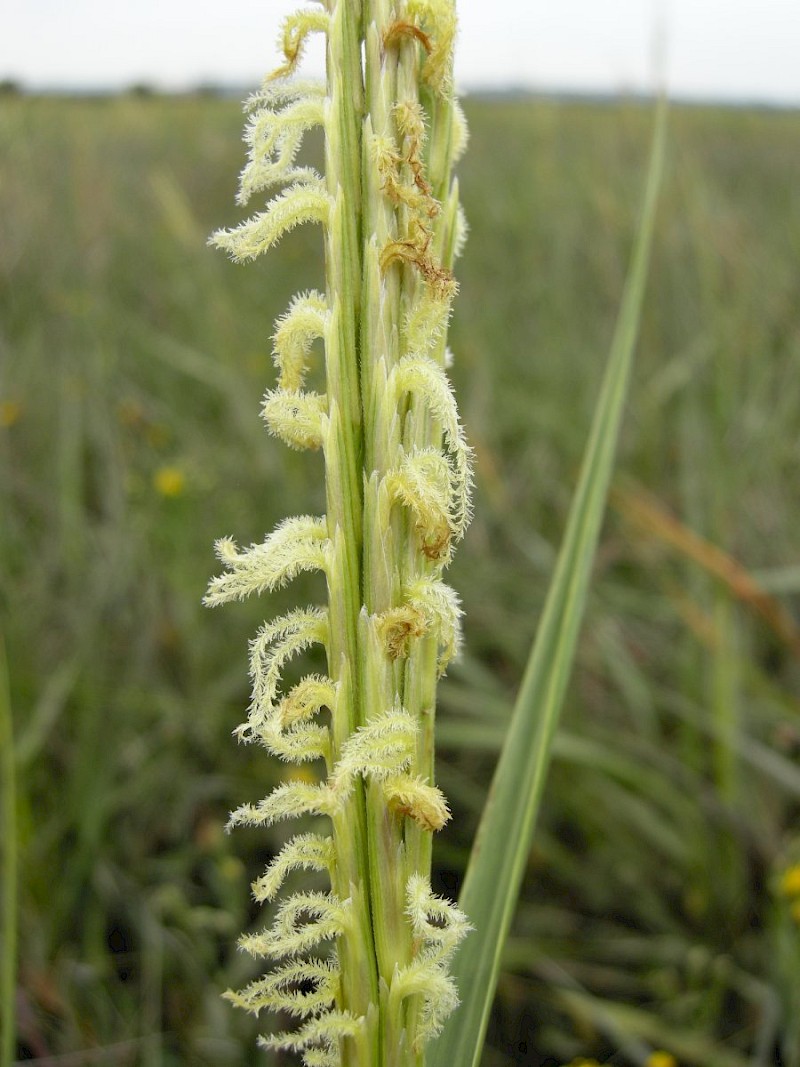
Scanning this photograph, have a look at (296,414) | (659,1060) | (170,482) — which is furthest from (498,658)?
(296,414)

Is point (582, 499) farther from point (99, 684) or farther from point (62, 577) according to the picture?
point (62, 577)

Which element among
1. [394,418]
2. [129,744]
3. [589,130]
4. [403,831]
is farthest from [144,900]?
[589,130]

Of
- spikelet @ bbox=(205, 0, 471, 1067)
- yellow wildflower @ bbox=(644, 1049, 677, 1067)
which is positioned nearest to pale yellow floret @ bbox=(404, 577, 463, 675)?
spikelet @ bbox=(205, 0, 471, 1067)

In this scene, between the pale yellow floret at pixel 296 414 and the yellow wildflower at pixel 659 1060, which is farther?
the yellow wildflower at pixel 659 1060

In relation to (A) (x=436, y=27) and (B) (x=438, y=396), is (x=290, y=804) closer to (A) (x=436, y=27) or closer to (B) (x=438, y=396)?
(B) (x=438, y=396)

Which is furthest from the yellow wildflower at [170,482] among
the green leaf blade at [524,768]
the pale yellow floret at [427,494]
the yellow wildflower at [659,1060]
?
the pale yellow floret at [427,494]

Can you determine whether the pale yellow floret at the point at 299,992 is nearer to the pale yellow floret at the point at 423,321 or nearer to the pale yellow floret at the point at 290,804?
the pale yellow floret at the point at 290,804

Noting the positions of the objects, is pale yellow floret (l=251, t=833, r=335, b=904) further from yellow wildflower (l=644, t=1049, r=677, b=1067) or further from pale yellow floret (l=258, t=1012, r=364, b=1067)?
yellow wildflower (l=644, t=1049, r=677, b=1067)
